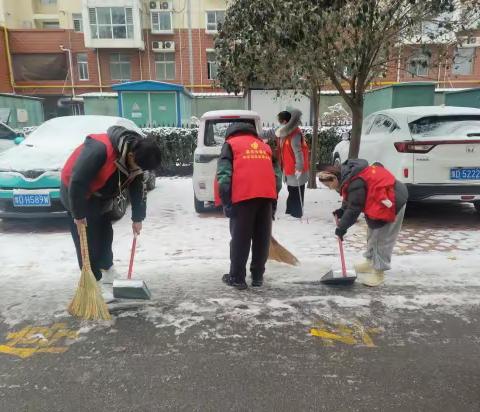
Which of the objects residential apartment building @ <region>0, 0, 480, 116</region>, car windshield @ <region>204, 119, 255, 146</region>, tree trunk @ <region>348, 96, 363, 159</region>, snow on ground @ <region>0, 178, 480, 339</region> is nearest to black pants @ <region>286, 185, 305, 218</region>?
snow on ground @ <region>0, 178, 480, 339</region>

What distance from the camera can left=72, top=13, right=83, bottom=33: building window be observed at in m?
28.7

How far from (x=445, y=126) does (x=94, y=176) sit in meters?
4.71

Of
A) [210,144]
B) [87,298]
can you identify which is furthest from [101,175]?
[210,144]

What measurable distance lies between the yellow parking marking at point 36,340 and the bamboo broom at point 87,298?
6.7 inches

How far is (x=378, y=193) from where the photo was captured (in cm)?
362

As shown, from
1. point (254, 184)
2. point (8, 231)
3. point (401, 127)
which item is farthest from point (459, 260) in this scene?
point (8, 231)

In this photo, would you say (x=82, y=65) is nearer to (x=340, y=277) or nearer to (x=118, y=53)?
(x=118, y=53)

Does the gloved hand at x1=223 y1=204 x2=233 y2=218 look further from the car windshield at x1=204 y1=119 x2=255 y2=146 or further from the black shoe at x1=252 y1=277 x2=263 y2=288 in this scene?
the car windshield at x1=204 y1=119 x2=255 y2=146

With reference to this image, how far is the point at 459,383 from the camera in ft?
8.09

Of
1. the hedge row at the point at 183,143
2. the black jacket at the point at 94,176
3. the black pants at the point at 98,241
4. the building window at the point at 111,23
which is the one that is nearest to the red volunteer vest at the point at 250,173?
the black jacket at the point at 94,176

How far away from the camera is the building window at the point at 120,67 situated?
28359 millimetres

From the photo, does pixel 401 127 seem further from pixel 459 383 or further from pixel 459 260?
pixel 459 383

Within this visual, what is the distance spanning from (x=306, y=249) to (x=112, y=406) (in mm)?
3186

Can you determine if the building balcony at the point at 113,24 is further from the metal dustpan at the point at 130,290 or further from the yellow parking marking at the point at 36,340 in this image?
the yellow parking marking at the point at 36,340
